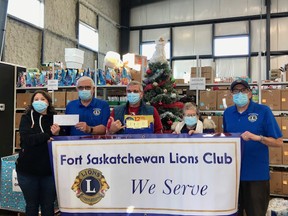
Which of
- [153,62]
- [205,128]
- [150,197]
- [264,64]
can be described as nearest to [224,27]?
[264,64]

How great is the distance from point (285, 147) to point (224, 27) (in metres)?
8.17

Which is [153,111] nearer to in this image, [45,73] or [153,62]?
[153,62]

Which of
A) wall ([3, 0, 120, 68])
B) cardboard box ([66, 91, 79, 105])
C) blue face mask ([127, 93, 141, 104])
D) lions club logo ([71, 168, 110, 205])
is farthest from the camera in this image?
wall ([3, 0, 120, 68])

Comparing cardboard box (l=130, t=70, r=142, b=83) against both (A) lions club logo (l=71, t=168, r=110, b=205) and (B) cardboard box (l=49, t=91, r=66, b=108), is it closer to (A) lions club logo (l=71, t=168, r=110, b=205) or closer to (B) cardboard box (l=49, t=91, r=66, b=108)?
(B) cardboard box (l=49, t=91, r=66, b=108)

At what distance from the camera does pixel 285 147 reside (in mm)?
5223

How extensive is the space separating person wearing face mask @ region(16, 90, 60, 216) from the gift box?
4.57ft

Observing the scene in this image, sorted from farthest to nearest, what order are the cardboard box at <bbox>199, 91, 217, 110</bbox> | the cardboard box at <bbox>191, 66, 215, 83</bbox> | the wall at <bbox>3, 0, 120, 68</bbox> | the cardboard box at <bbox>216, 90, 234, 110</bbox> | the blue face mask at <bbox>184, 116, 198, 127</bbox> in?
the wall at <bbox>3, 0, 120, 68</bbox> < the cardboard box at <bbox>191, 66, 215, 83</bbox> < the cardboard box at <bbox>199, 91, 217, 110</bbox> < the cardboard box at <bbox>216, 90, 234, 110</bbox> < the blue face mask at <bbox>184, 116, 198, 127</bbox>

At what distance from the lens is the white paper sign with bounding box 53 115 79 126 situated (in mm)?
2650

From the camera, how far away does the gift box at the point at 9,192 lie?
400 centimetres

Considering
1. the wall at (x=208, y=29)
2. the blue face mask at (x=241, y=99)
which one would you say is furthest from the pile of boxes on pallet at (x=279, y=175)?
the wall at (x=208, y=29)

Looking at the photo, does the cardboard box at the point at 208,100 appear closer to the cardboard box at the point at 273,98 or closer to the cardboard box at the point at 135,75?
the cardboard box at the point at 273,98

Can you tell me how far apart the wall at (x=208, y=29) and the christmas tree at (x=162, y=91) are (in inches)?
281

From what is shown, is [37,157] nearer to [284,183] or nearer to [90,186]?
[90,186]

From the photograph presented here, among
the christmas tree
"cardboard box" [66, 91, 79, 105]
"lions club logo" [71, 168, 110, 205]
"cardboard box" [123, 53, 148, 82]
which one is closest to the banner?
"lions club logo" [71, 168, 110, 205]
